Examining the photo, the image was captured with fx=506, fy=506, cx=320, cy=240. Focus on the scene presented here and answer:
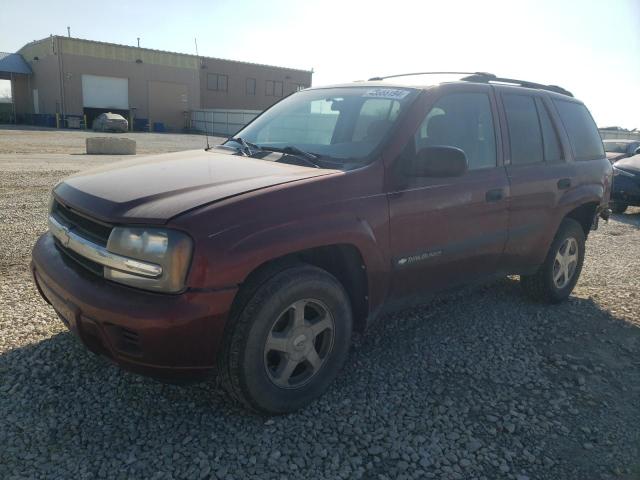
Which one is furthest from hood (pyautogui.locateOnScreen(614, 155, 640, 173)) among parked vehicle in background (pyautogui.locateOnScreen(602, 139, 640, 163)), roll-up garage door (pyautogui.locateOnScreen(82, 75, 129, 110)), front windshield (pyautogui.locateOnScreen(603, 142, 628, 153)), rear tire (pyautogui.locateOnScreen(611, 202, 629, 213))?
roll-up garage door (pyautogui.locateOnScreen(82, 75, 129, 110))

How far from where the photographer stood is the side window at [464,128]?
3420 millimetres

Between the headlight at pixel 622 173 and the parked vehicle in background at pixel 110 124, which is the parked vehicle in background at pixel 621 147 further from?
the parked vehicle in background at pixel 110 124

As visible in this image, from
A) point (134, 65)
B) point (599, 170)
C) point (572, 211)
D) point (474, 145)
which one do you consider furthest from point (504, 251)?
point (134, 65)

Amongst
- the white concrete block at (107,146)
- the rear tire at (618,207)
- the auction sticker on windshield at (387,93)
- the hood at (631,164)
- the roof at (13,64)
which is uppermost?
the roof at (13,64)

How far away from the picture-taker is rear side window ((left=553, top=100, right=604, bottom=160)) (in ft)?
15.2

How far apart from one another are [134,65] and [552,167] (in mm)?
42095

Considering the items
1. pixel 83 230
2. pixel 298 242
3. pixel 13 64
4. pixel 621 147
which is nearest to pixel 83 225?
pixel 83 230

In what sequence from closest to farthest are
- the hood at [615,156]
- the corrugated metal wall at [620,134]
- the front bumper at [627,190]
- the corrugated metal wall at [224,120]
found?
the front bumper at [627,190]
the hood at [615,156]
the corrugated metal wall at [620,134]
the corrugated metal wall at [224,120]

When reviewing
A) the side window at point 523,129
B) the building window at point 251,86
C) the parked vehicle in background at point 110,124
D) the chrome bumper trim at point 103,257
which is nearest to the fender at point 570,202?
the side window at point 523,129

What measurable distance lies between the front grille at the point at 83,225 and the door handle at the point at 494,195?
2.54m

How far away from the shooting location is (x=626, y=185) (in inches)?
408

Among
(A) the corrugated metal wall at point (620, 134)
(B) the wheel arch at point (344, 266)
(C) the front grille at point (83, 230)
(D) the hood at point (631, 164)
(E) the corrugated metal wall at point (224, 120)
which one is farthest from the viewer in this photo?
(E) the corrugated metal wall at point (224, 120)

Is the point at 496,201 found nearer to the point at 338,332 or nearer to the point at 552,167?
the point at 552,167

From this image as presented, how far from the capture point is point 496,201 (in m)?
3.72
